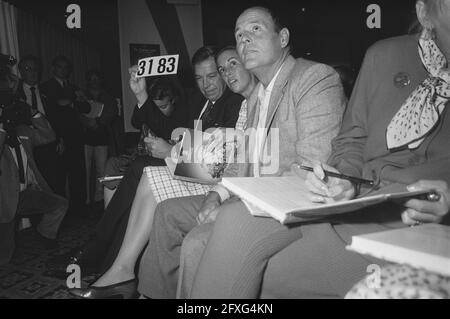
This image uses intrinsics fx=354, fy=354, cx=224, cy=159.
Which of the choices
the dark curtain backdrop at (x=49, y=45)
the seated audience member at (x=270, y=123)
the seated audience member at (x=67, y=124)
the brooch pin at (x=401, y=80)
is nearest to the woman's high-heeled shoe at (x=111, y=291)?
the seated audience member at (x=270, y=123)

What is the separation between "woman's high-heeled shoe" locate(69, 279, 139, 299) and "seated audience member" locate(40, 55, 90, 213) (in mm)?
1976

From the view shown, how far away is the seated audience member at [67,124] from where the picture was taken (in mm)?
3314

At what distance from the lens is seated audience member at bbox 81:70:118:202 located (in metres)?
3.71

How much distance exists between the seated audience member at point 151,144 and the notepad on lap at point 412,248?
1.39 m

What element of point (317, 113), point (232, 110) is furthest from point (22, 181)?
point (317, 113)

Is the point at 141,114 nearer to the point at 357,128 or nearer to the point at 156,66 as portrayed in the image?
the point at 156,66

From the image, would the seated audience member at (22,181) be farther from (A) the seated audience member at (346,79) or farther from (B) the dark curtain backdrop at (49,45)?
(A) the seated audience member at (346,79)

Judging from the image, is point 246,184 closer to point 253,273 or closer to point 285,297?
point 253,273

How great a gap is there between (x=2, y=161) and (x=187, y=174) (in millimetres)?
1281

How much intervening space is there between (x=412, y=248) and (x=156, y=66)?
1823mm

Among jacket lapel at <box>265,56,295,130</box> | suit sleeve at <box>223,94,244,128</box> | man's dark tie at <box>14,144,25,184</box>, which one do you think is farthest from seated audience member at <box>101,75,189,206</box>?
jacket lapel at <box>265,56,295,130</box>

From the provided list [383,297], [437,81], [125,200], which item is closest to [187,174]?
[125,200]

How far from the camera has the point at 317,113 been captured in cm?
127

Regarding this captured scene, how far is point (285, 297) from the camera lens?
0.92 meters
